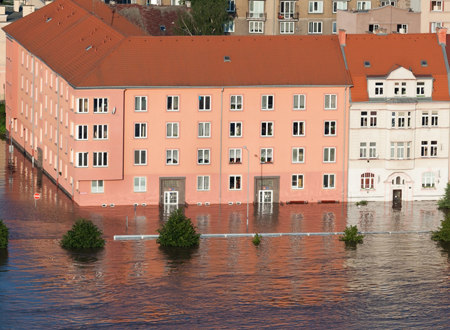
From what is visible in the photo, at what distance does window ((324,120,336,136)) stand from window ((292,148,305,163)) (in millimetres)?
Result: 3068

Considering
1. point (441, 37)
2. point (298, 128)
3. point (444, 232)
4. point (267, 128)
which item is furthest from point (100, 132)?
point (441, 37)

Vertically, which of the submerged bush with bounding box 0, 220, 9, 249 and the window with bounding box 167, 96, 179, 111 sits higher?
the window with bounding box 167, 96, 179, 111

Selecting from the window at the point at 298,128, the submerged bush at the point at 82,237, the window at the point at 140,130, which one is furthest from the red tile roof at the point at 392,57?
the submerged bush at the point at 82,237

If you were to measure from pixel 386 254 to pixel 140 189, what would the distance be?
2753cm

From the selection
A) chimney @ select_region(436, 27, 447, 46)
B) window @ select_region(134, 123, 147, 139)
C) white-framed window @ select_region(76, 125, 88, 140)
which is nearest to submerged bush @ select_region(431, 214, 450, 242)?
chimney @ select_region(436, 27, 447, 46)

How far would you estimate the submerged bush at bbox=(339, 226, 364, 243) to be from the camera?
5408 inches

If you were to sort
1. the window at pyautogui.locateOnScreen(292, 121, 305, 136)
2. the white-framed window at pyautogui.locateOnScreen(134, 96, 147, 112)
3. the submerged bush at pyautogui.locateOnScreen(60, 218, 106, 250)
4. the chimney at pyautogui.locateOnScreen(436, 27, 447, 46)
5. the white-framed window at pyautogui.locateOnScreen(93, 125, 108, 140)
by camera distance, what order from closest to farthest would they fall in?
the submerged bush at pyautogui.locateOnScreen(60, 218, 106, 250), the white-framed window at pyautogui.locateOnScreen(93, 125, 108, 140), the white-framed window at pyautogui.locateOnScreen(134, 96, 147, 112), the window at pyautogui.locateOnScreen(292, 121, 305, 136), the chimney at pyautogui.locateOnScreen(436, 27, 447, 46)

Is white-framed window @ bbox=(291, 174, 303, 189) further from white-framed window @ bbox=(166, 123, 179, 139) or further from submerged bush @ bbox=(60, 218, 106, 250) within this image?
submerged bush @ bbox=(60, 218, 106, 250)

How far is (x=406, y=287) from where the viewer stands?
12412 centimetres

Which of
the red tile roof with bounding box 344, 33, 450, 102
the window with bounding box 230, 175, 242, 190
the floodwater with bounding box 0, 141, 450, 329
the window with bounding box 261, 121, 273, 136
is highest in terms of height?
the red tile roof with bounding box 344, 33, 450, 102

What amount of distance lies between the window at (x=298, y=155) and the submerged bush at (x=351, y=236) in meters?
14.8

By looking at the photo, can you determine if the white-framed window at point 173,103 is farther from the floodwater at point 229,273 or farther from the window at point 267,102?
the floodwater at point 229,273

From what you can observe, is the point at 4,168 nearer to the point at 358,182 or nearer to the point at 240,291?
the point at 358,182

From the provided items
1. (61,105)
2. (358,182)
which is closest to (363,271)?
(358,182)
